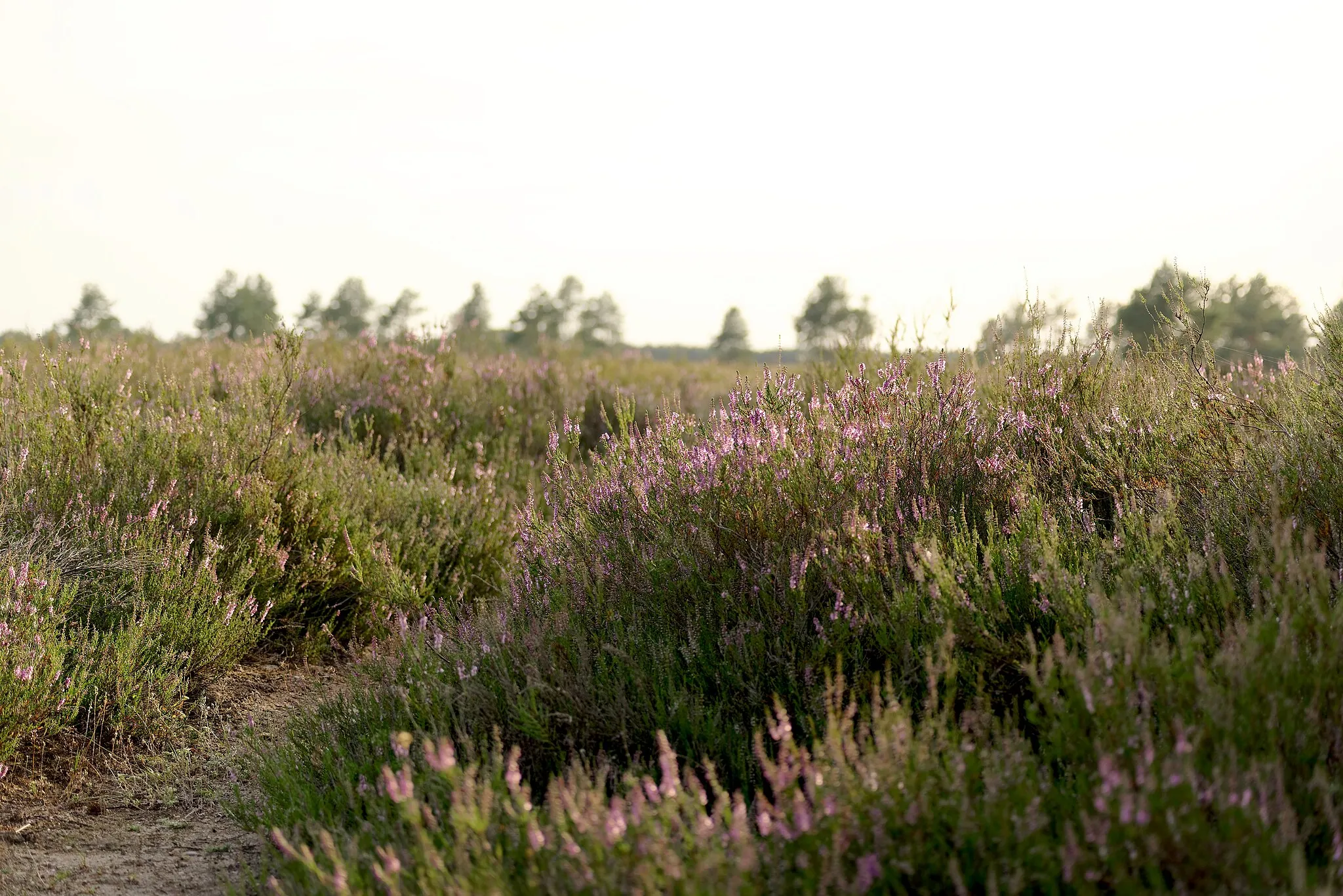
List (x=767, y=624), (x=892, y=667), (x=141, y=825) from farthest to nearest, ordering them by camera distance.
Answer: (x=141, y=825), (x=767, y=624), (x=892, y=667)

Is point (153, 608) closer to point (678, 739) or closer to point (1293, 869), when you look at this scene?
point (678, 739)

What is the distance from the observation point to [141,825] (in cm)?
340

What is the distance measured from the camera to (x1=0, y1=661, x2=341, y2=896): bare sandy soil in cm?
299

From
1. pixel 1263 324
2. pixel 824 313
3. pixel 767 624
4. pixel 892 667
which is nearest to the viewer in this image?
pixel 892 667

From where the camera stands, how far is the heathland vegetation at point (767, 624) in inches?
77.9

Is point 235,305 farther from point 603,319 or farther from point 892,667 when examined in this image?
point 892,667

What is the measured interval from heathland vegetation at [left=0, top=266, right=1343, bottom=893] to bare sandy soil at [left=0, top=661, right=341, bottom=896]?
16cm

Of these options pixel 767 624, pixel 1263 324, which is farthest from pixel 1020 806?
pixel 1263 324

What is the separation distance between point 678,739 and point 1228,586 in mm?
1595

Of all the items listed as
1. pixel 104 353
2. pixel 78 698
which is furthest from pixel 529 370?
pixel 78 698

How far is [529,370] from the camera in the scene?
1049 centimetres

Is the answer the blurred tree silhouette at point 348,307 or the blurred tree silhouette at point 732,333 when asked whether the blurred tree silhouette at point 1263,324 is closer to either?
the blurred tree silhouette at point 732,333

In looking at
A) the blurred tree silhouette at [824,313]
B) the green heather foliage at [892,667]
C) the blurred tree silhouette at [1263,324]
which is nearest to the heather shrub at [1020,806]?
the green heather foliage at [892,667]

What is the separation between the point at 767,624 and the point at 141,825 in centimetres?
245
